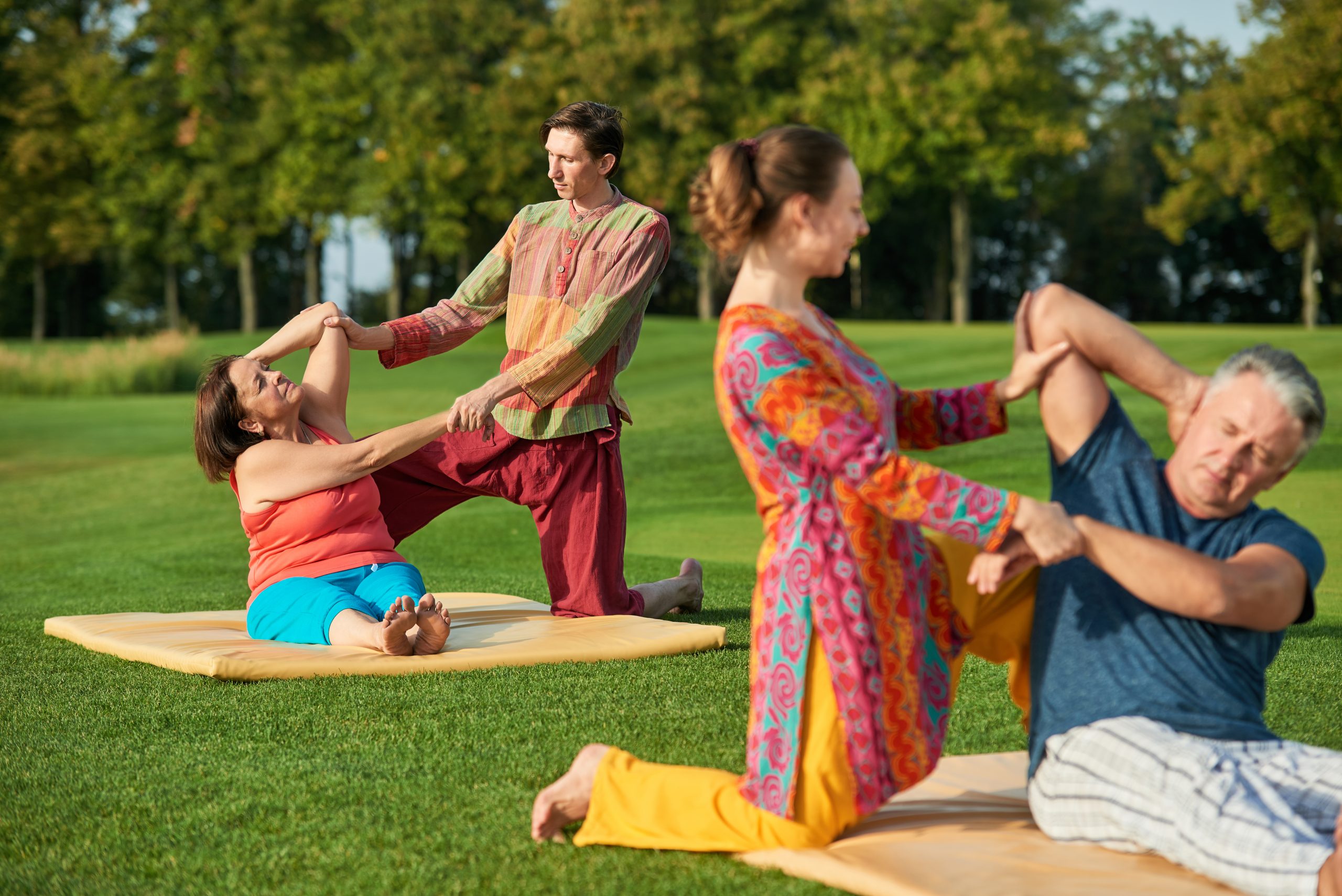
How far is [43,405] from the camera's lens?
69.2 feet

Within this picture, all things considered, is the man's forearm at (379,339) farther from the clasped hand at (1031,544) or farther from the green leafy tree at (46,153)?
the green leafy tree at (46,153)

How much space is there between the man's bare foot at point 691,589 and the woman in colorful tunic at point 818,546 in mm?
3210

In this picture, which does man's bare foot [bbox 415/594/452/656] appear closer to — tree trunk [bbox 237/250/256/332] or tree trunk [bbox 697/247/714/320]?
tree trunk [bbox 697/247/714/320]

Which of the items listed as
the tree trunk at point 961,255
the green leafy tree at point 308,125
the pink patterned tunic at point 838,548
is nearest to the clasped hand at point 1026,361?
the pink patterned tunic at point 838,548

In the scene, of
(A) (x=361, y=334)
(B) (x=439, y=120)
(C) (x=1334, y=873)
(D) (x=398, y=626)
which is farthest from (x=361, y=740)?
(B) (x=439, y=120)

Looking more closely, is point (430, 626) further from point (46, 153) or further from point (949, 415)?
point (46, 153)

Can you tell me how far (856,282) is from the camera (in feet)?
160

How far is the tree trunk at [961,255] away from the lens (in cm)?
3853

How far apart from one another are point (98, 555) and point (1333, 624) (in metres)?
8.29

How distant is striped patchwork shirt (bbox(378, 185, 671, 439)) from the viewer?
17.6 ft

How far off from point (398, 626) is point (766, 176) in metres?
2.64

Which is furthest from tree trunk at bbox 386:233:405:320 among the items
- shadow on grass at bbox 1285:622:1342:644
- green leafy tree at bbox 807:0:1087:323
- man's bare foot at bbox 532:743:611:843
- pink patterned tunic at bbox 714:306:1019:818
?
pink patterned tunic at bbox 714:306:1019:818

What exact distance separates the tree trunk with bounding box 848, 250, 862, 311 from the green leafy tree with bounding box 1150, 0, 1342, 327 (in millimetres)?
12524

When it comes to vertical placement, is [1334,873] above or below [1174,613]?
below
